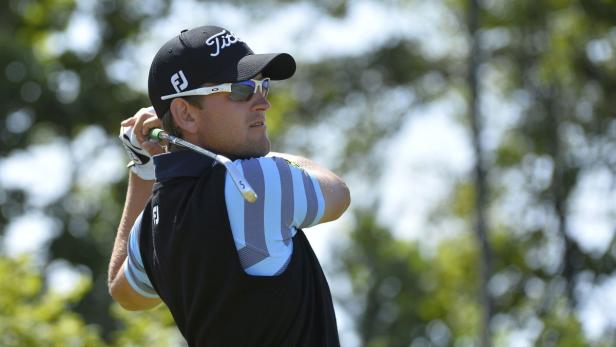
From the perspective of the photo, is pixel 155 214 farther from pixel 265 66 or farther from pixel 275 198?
pixel 265 66

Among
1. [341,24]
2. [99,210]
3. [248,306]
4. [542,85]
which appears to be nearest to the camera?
[248,306]

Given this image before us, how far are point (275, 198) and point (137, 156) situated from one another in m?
0.73

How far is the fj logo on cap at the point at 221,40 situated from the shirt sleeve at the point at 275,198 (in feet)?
1.16

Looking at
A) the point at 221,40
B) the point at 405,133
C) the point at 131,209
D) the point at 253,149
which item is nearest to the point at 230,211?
the point at 253,149

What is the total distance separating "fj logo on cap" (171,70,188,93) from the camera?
419 cm

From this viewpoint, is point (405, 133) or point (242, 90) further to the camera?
point (405, 133)

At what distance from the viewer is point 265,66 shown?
4137 mm

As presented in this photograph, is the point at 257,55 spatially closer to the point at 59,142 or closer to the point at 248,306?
the point at 248,306

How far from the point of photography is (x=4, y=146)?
81.8ft

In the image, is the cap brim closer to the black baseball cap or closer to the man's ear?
the black baseball cap

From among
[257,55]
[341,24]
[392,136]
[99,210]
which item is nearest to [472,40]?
[341,24]

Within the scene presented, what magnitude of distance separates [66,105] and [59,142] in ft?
7.24

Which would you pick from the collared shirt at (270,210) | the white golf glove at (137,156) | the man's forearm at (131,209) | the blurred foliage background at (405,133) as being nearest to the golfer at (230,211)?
the collared shirt at (270,210)

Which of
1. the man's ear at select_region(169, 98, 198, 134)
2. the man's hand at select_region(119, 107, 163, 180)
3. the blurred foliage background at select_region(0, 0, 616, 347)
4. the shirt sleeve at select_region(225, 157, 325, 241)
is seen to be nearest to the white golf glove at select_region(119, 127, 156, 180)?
the man's hand at select_region(119, 107, 163, 180)
